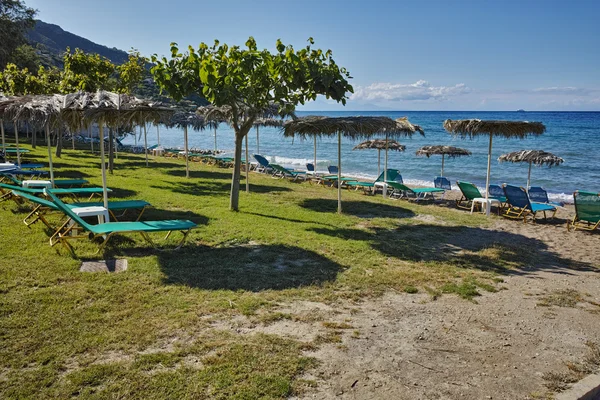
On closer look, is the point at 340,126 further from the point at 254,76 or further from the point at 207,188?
the point at 207,188

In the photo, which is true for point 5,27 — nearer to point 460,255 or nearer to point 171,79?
point 171,79

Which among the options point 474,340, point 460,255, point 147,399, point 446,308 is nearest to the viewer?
point 147,399

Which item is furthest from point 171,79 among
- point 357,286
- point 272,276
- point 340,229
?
point 357,286

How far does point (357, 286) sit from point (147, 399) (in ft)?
10.1

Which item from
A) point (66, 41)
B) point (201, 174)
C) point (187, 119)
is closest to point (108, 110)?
point (201, 174)

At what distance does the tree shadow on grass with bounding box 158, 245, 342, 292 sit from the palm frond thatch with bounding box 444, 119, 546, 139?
22.3ft

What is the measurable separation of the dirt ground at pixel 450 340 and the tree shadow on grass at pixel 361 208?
4.92 meters

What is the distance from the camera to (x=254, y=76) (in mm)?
8562

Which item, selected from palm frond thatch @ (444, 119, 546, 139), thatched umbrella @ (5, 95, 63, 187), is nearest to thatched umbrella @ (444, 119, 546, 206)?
palm frond thatch @ (444, 119, 546, 139)

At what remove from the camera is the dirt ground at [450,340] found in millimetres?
3459

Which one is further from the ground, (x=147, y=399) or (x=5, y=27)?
(x=5, y=27)

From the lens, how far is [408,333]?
14.4 feet

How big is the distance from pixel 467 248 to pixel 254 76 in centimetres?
505

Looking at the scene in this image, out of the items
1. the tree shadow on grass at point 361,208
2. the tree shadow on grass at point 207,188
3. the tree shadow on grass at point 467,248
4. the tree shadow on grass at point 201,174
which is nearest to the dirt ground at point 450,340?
the tree shadow on grass at point 467,248
